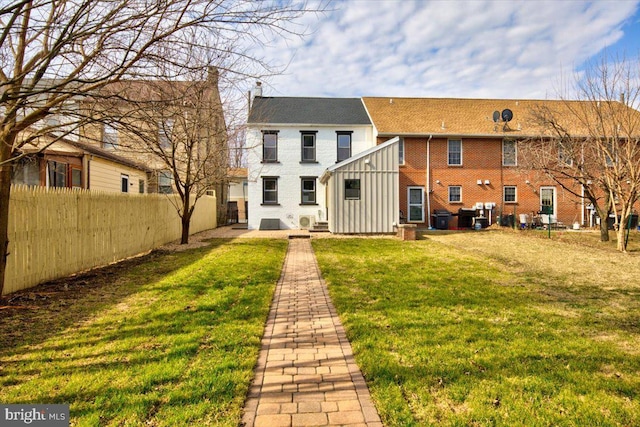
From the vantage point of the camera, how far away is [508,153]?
71.2 feet

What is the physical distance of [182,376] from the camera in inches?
129

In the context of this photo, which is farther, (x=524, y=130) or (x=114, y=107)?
(x=524, y=130)

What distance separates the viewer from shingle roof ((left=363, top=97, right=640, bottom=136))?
69.9 feet

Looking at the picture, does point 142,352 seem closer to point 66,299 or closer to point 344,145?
point 66,299

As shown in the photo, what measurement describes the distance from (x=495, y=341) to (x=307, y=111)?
69.1ft

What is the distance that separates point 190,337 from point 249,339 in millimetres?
676

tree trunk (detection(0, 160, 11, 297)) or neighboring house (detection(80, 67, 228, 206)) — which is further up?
neighboring house (detection(80, 67, 228, 206))

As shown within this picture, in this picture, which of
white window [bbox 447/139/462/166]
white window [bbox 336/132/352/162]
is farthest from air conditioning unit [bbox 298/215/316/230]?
white window [bbox 447/139/462/166]

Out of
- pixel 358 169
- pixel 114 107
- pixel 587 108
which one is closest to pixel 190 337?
pixel 114 107

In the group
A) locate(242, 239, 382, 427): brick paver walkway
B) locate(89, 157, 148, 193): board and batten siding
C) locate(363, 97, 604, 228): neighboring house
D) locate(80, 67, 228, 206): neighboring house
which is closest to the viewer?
locate(242, 239, 382, 427): brick paver walkway

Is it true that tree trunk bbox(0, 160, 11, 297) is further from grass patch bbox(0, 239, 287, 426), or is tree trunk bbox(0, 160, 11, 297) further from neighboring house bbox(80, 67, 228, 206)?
neighboring house bbox(80, 67, 228, 206)

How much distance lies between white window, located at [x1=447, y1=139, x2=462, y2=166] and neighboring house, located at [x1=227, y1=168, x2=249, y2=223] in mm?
13172

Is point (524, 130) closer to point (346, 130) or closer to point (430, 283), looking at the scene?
point (346, 130)

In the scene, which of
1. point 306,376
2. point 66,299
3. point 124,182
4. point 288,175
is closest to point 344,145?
point 288,175
